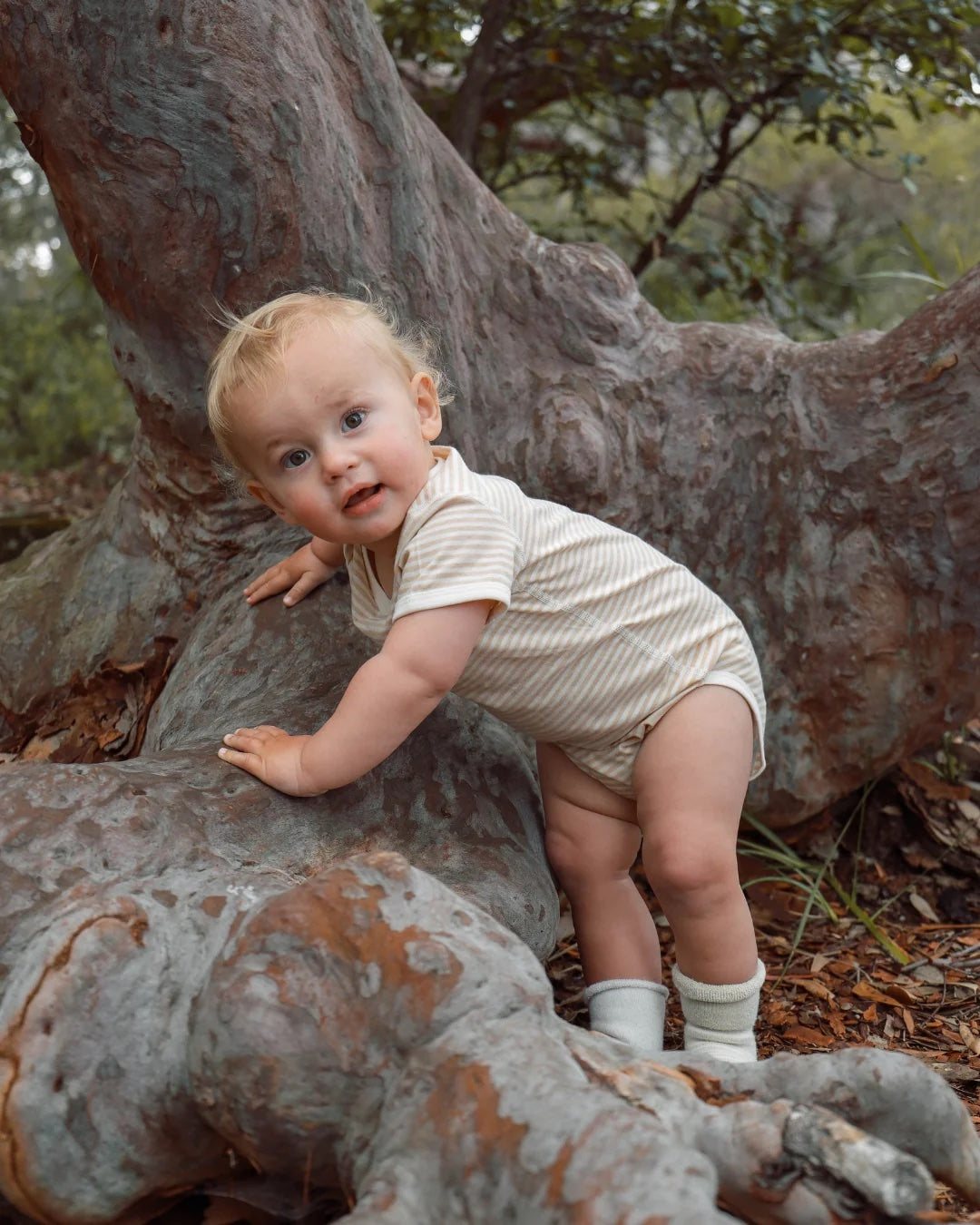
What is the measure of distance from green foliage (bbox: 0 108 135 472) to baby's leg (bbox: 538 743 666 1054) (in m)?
5.77

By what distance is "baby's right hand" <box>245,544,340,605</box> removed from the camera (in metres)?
2.72

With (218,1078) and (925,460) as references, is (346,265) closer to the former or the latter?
(925,460)

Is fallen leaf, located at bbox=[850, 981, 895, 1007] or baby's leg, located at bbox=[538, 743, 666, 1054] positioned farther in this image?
fallen leaf, located at bbox=[850, 981, 895, 1007]

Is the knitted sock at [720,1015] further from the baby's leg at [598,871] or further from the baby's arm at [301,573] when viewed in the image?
the baby's arm at [301,573]

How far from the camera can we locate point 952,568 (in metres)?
2.95

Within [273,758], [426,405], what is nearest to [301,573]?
[426,405]

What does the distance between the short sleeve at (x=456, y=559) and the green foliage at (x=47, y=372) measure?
5.78 meters

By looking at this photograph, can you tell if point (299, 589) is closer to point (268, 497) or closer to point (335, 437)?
point (268, 497)

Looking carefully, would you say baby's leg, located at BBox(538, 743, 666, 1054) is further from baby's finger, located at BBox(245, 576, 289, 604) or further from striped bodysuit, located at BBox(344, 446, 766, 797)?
baby's finger, located at BBox(245, 576, 289, 604)

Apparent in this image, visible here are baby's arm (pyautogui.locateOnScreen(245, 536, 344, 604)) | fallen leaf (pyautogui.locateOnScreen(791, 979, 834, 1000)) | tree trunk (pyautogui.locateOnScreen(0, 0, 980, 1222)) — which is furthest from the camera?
fallen leaf (pyautogui.locateOnScreen(791, 979, 834, 1000))

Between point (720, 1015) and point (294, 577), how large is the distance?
1.34 m

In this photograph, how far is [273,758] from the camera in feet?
6.91

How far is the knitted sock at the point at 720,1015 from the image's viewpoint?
7.57 ft

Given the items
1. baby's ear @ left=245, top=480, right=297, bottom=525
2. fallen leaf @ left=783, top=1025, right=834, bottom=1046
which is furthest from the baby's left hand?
fallen leaf @ left=783, top=1025, right=834, bottom=1046
